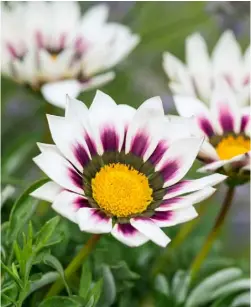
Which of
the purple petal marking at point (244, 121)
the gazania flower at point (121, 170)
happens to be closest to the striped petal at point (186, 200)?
the gazania flower at point (121, 170)

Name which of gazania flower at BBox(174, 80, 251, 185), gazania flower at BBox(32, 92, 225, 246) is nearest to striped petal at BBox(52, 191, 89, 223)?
gazania flower at BBox(32, 92, 225, 246)

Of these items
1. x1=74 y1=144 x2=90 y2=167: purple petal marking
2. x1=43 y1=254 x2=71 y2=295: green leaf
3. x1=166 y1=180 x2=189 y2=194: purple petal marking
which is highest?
x1=74 y1=144 x2=90 y2=167: purple petal marking

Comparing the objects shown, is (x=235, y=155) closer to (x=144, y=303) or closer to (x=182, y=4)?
(x=144, y=303)

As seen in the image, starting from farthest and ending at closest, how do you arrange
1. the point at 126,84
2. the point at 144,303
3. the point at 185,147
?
the point at 126,84 < the point at 144,303 < the point at 185,147

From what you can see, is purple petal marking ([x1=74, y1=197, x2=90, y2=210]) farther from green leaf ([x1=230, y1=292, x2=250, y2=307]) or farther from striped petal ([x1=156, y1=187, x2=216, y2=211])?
green leaf ([x1=230, y1=292, x2=250, y2=307])

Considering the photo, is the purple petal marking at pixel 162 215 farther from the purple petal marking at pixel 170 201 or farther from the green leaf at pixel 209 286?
the green leaf at pixel 209 286

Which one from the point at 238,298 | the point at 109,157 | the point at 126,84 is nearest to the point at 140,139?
the point at 109,157

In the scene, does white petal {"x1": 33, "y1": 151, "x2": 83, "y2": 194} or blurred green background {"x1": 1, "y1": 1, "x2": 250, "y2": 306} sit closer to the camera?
white petal {"x1": 33, "y1": 151, "x2": 83, "y2": 194}
